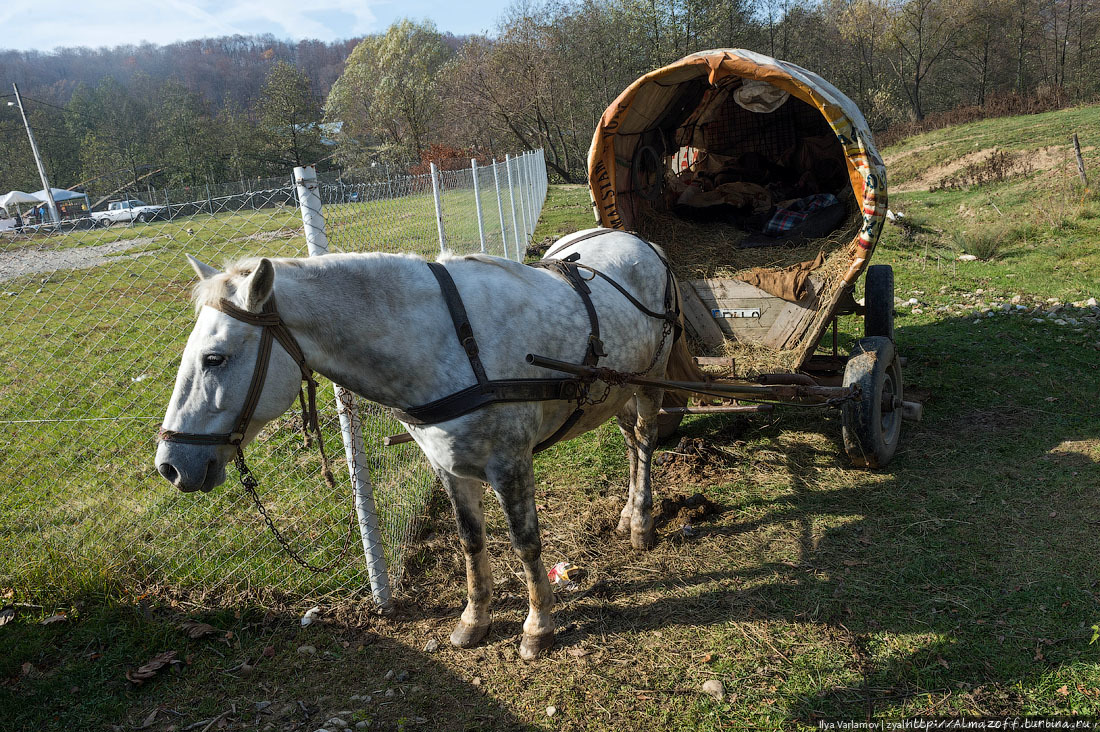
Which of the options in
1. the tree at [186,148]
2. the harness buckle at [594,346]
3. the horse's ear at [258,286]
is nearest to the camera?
the horse's ear at [258,286]

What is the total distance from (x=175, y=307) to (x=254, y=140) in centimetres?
4117

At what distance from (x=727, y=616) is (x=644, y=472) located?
38.1 inches

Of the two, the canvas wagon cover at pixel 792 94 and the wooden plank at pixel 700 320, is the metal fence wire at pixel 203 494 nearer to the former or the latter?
the canvas wagon cover at pixel 792 94

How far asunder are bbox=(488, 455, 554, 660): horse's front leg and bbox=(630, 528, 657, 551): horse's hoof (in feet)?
2.89

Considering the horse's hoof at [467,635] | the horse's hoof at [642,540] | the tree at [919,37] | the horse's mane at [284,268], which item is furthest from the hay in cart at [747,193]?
the tree at [919,37]

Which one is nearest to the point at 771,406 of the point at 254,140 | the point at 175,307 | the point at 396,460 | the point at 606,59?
the point at 396,460

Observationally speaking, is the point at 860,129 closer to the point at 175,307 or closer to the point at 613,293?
the point at 613,293

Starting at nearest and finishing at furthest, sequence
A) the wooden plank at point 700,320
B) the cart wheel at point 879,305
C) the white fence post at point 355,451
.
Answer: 1. the white fence post at point 355,451
2. the cart wheel at point 879,305
3. the wooden plank at point 700,320

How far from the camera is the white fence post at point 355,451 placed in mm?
2936

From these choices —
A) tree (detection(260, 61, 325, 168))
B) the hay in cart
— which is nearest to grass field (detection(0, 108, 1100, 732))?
the hay in cart

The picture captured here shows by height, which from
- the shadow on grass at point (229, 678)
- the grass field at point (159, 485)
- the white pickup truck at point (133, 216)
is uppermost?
the white pickup truck at point (133, 216)

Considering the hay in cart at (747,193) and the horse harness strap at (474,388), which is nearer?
the horse harness strap at (474,388)

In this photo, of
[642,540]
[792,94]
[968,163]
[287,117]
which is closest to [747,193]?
[792,94]

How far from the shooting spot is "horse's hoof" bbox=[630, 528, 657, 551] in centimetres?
369
